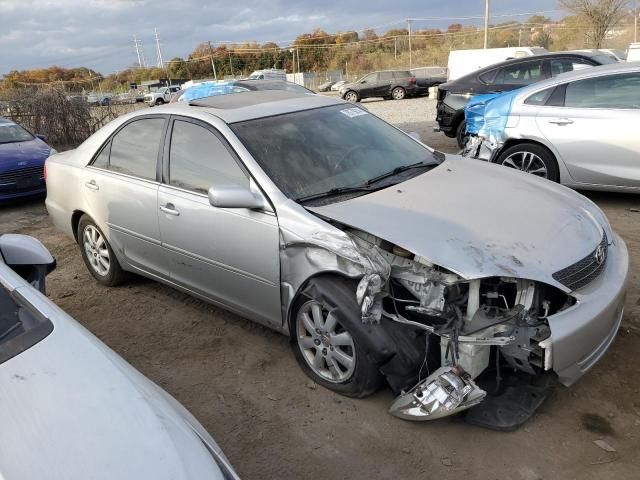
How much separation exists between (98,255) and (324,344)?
267cm

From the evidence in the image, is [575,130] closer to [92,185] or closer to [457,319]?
[457,319]

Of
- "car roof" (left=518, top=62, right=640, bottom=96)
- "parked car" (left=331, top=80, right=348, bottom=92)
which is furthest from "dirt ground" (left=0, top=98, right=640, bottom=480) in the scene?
"parked car" (left=331, top=80, right=348, bottom=92)

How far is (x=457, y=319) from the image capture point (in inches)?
108

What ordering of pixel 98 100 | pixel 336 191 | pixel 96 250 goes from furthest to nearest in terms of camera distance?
pixel 98 100 < pixel 96 250 < pixel 336 191

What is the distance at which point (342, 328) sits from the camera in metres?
3.03

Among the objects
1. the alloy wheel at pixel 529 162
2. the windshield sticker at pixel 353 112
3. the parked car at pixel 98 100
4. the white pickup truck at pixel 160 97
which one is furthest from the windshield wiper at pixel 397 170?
the white pickup truck at pixel 160 97

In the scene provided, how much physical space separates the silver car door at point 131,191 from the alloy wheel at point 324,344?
1.39 meters

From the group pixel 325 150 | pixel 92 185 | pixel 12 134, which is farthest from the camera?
pixel 12 134

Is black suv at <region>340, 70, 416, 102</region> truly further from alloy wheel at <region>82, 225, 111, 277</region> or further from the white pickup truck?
alloy wheel at <region>82, 225, 111, 277</region>

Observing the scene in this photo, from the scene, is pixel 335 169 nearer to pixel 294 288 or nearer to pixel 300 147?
pixel 300 147

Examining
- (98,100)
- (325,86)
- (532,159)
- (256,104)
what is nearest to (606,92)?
(532,159)

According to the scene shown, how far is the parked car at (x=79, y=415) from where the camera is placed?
1603mm

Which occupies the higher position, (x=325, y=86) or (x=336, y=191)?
(x=336, y=191)

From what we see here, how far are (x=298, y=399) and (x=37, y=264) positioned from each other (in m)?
1.69
